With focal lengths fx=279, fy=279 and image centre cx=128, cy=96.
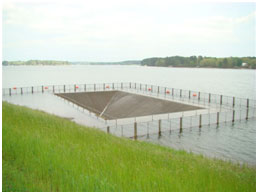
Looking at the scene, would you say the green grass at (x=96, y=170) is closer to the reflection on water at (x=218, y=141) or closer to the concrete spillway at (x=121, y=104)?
the reflection on water at (x=218, y=141)

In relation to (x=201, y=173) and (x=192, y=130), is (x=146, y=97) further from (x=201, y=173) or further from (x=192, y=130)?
(x=201, y=173)

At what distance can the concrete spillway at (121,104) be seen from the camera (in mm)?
37312

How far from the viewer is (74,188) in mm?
6812

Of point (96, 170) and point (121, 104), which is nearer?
point (96, 170)

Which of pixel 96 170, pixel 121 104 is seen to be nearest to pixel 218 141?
pixel 96 170

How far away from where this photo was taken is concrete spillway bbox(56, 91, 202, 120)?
37.3 m

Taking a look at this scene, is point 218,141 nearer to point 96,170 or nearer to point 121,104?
point 96,170

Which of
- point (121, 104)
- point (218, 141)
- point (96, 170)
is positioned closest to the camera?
point (96, 170)

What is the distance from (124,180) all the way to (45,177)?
2.12m

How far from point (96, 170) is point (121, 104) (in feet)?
121

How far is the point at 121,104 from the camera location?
147 feet

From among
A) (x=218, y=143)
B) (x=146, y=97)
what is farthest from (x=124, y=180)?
(x=146, y=97)

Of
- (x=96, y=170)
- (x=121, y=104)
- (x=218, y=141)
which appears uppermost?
(x=96, y=170)

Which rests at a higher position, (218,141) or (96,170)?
(96,170)
